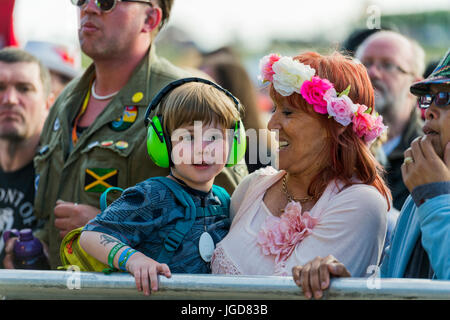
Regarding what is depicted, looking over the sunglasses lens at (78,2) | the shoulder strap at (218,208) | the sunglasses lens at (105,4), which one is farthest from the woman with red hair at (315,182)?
the sunglasses lens at (78,2)

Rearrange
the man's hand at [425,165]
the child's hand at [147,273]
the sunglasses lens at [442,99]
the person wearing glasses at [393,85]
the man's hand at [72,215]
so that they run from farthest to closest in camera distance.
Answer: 1. the person wearing glasses at [393,85]
2. the man's hand at [72,215]
3. the sunglasses lens at [442,99]
4. the man's hand at [425,165]
5. the child's hand at [147,273]

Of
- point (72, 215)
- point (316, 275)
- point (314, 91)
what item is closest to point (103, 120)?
point (72, 215)

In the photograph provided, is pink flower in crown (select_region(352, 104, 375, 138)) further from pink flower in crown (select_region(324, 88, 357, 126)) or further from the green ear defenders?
the green ear defenders

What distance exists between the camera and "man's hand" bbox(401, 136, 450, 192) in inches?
101

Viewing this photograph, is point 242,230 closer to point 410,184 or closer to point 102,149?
point 410,184

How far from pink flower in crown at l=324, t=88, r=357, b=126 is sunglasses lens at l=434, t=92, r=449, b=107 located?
303 mm

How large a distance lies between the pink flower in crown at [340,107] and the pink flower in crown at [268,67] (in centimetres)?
29

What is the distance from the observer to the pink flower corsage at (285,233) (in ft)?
8.99

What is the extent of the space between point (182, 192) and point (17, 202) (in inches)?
74.9

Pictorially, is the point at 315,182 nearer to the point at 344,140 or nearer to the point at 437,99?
the point at 344,140

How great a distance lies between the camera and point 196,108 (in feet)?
9.79

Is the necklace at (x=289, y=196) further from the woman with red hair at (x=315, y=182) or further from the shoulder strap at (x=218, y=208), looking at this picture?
the shoulder strap at (x=218, y=208)

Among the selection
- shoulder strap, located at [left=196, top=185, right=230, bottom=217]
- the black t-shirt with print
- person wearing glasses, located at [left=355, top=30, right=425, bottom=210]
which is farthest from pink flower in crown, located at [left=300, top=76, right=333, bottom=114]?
person wearing glasses, located at [left=355, top=30, right=425, bottom=210]
